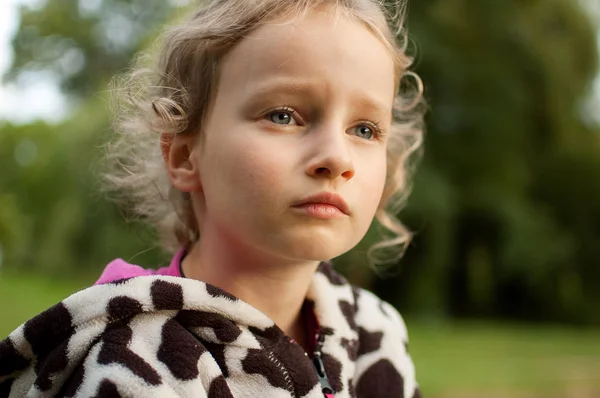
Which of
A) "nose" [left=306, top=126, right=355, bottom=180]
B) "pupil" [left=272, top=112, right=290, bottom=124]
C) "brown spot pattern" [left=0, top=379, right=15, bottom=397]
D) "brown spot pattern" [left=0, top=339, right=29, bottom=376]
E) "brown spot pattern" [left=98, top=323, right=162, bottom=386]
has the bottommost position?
"brown spot pattern" [left=0, top=379, right=15, bottom=397]

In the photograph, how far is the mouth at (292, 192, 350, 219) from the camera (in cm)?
125

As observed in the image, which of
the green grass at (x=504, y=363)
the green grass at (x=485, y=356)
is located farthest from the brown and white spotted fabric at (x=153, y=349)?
the green grass at (x=504, y=363)

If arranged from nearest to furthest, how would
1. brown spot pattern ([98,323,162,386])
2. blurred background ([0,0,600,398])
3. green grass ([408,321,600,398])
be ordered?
brown spot pattern ([98,323,162,386]) < green grass ([408,321,600,398]) < blurred background ([0,0,600,398])

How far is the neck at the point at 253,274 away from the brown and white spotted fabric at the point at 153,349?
4.1 inches

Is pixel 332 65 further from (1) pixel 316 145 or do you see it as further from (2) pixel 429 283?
(2) pixel 429 283

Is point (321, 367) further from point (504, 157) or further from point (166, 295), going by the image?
point (504, 157)

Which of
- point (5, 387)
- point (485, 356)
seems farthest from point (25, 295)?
point (5, 387)

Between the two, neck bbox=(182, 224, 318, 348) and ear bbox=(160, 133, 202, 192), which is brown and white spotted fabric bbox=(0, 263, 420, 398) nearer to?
neck bbox=(182, 224, 318, 348)

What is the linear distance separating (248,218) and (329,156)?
0.18 metres

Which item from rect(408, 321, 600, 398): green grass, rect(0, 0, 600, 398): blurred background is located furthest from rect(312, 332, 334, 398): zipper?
rect(0, 0, 600, 398): blurred background

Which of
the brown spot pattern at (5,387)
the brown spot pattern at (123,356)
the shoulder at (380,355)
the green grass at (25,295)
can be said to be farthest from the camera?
the green grass at (25,295)

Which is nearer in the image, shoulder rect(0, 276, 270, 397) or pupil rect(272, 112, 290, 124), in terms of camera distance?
shoulder rect(0, 276, 270, 397)

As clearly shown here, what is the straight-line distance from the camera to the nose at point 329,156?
1238mm

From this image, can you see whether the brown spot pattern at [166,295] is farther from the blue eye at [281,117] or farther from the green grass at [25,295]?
the green grass at [25,295]
